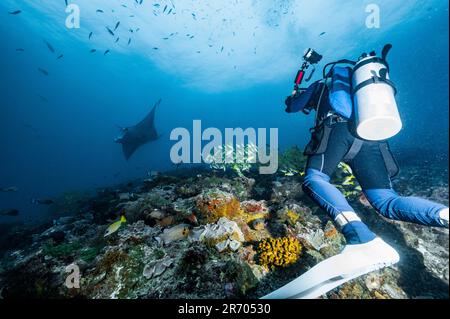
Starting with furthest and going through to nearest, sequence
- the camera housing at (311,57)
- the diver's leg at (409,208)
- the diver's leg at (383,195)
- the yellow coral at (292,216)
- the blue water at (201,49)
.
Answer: the blue water at (201,49) → the yellow coral at (292,216) → the camera housing at (311,57) → the diver's leg at (383,195) → the diver's leg at (409,208)

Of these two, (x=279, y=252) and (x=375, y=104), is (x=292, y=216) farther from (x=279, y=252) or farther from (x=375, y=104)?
(x=375, y=104)

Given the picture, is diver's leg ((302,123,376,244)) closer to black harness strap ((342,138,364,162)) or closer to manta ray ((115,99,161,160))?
black harness strap ((342,138,364,162))

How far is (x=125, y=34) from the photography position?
3541cm

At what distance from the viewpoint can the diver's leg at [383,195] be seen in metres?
2.52

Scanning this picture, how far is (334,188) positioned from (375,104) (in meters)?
1.17

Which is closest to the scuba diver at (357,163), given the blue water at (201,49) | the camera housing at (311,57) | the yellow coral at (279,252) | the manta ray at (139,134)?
the camera housing at (311,57)

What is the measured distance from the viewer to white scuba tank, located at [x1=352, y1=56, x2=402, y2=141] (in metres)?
2.77

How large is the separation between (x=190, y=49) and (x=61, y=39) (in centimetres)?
2294

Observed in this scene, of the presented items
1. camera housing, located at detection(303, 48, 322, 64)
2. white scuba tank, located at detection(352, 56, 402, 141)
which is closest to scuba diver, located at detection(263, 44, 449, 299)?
white scuba tank, located at detection(352, 56, 402, 141)

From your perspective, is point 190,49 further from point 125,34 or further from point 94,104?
point 94,104

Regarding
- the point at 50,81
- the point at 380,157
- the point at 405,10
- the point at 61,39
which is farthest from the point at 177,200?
the point at 50,81

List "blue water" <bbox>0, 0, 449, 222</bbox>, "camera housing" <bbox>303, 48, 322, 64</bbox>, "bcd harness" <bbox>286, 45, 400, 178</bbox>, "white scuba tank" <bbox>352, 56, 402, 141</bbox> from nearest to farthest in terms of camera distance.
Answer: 1. "white scuba tank" <bbox>352, 56, 402, 141</bbox>
2. "bcd harness" <bbox>286, 45, 400, 178</bbox>
3. "camera housing" <bbox>303, 48, 322, 64</bbox>
4. "blue water" <bbox>0, 0, 449, 222</bbox>

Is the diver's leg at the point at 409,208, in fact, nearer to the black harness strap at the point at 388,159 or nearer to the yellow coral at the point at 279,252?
the black harness strap at the point at 388,159

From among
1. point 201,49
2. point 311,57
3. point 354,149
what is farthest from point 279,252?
point 201,49
